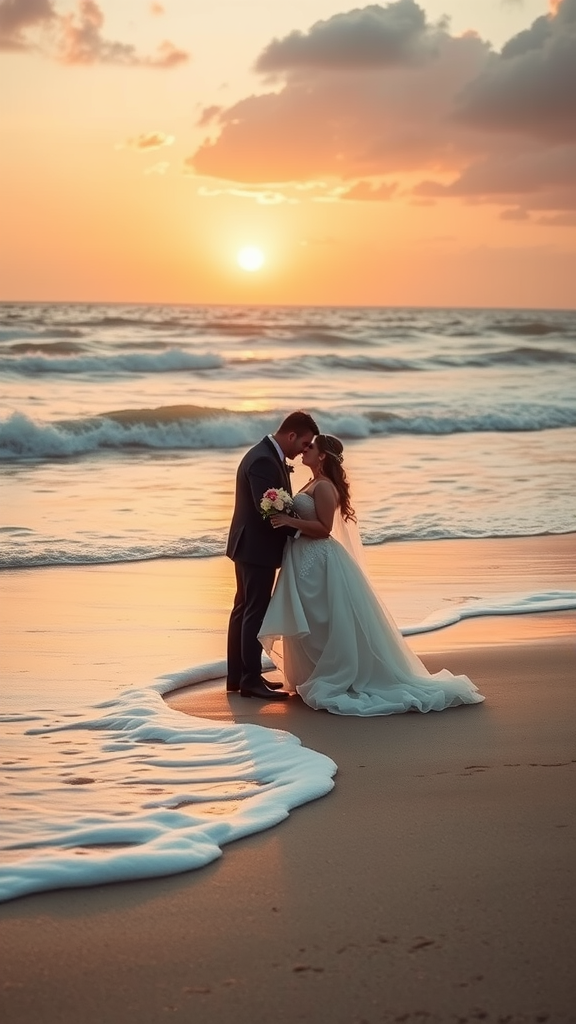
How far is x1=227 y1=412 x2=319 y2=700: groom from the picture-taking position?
7.51 m

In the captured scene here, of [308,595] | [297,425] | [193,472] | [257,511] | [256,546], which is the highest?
[297,425]

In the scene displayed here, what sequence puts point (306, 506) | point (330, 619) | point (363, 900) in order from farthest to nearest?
point (306, 506) → point (330, 619) → point (363, 900)

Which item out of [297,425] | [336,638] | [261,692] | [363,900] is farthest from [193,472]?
[363,900]

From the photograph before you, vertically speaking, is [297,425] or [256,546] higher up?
[297,425]

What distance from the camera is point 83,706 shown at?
6887 millimetres

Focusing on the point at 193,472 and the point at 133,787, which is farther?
the point at 193,472

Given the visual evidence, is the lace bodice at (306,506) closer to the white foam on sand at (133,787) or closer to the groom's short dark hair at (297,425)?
the groom's short dark hair at (297,425)

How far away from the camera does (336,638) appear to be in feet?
24.2

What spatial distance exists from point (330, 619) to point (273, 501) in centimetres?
79

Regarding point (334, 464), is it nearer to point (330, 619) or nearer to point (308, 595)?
point (308, 595)

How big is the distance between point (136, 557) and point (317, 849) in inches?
295

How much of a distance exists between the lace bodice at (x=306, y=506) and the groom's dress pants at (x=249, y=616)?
0.39 m

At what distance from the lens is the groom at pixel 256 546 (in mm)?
7512

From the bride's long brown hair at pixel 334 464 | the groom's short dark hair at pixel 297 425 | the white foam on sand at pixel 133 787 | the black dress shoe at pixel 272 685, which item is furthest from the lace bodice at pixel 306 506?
the white foam on sand at pixel 133 787
